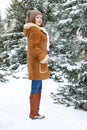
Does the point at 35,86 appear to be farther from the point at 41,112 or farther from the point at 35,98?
the point at 41,112

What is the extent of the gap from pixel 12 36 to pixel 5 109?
1163 cm

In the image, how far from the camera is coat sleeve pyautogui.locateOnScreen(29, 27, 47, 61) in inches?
303

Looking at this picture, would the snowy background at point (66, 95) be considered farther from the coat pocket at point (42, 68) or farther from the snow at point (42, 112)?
the coat pocket at point (42, 68)

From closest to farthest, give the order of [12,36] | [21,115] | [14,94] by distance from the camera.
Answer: [21,115] < [14,94] < [12,36]

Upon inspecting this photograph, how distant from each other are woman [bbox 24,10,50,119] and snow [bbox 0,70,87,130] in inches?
13.3

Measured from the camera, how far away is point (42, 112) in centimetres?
877

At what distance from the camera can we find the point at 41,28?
7.96 metres

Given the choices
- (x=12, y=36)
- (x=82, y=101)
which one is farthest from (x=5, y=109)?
(x=12, y=36)

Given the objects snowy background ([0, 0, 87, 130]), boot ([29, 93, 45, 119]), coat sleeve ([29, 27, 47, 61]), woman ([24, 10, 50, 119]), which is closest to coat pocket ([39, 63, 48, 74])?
woman ([24, 10, 50, 119])

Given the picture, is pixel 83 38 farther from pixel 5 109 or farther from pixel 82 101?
pixel 5 109

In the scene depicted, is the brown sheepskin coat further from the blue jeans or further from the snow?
the snow

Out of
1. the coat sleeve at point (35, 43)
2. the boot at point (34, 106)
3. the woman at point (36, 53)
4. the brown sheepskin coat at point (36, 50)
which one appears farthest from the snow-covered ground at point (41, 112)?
the coat sleeve at point (35, 43)

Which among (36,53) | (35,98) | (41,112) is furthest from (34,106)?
(36,53)

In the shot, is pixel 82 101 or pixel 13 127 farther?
pixel 82 101
